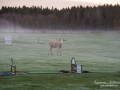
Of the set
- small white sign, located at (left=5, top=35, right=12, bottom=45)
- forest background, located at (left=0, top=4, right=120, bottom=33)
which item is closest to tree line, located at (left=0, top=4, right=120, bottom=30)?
forest background, located at (left=0, top=4, right=120, bottom=33)

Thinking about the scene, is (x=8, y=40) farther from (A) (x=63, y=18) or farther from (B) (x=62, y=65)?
(B) (x=62, y=65)

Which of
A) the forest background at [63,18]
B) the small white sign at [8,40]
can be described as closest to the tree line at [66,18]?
the forest background at [63,18]

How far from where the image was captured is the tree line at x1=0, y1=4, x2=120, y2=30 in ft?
50.2

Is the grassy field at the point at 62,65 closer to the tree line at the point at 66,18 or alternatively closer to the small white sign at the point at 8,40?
the small white sign at the point at 8,40

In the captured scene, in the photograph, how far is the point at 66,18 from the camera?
1627cm

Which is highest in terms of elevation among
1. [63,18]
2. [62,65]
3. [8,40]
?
[63,18]

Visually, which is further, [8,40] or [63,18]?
[8,40]

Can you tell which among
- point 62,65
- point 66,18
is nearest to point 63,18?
point 66,18

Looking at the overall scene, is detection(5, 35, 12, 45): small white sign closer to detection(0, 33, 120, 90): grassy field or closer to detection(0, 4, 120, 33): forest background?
detection(0, 33, 120, 90): grassy field

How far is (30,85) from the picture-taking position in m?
7.88

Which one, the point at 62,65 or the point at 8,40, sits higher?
the point at 8,40

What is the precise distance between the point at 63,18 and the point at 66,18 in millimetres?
364

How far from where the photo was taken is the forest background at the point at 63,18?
50.0ft

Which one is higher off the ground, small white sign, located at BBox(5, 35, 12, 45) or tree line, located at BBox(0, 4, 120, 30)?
tree line, located at BBox(0, 4, 120, 30)
